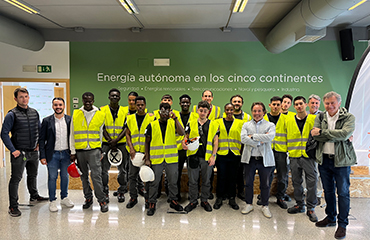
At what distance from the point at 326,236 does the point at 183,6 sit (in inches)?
166

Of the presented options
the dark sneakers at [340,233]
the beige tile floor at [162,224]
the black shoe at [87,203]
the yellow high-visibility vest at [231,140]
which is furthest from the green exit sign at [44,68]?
the dark sneakers at [340,233]

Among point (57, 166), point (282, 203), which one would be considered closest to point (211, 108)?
point (282, 203)

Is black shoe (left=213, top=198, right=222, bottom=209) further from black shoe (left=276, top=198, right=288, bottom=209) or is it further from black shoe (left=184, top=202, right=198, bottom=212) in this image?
black shoe (left=276, top=198, right=288, bottom=209)

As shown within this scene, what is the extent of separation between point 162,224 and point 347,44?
18.4ft

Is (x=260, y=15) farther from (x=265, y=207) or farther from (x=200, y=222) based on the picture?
(x=200, y=222)

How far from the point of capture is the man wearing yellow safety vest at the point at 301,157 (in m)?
3.36

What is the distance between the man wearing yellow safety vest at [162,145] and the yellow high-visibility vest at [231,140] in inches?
25.1

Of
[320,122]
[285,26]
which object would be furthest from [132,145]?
[285,26]

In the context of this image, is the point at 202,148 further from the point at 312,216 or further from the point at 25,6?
the point at 25,6

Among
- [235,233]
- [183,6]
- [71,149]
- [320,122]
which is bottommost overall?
[235,233]

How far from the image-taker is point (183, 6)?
14.8 ft

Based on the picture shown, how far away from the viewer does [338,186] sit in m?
2.89

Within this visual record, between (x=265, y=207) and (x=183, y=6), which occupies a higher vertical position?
(x=183, y=6)

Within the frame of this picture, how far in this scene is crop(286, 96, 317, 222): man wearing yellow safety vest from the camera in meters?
3.36
